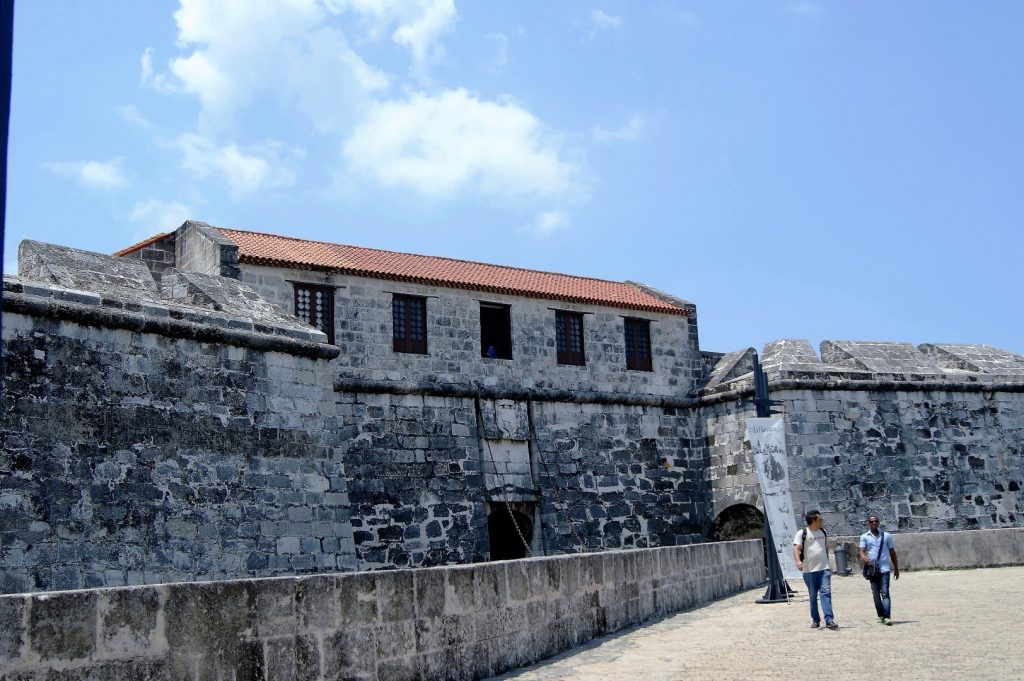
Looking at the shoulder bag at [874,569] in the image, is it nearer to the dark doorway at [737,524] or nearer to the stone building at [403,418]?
the stone building at [403,418]

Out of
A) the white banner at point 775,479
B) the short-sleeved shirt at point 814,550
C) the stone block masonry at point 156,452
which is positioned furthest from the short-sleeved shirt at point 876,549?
the stone block masonry at point 156,452

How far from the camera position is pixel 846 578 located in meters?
15.3

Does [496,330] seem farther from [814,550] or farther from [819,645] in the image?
[819,645]

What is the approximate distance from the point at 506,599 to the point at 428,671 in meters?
1.18

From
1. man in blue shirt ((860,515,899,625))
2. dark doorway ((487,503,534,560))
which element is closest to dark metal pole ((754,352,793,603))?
man in blue shirt ((860,515,899,625))

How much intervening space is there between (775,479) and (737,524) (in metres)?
8.36

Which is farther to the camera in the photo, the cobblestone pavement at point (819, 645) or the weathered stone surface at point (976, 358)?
the weathered stone surface at point (976, 358)

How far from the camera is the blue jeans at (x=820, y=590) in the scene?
30.7 ft

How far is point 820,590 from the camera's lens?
955cm

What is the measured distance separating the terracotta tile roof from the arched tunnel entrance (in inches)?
167

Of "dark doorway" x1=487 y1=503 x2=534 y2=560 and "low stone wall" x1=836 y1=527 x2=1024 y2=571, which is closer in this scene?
"low stone wall" x1=836 y1=527 x2=1024 y2=571

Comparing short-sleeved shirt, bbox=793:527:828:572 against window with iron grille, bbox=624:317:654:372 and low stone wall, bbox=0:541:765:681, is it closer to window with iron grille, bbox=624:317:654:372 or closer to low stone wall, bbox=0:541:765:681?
low stone wall, bbox=0:541:765:681

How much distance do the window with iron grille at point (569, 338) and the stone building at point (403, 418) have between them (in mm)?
43

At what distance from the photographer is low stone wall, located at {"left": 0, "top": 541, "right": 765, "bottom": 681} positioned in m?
4.48
